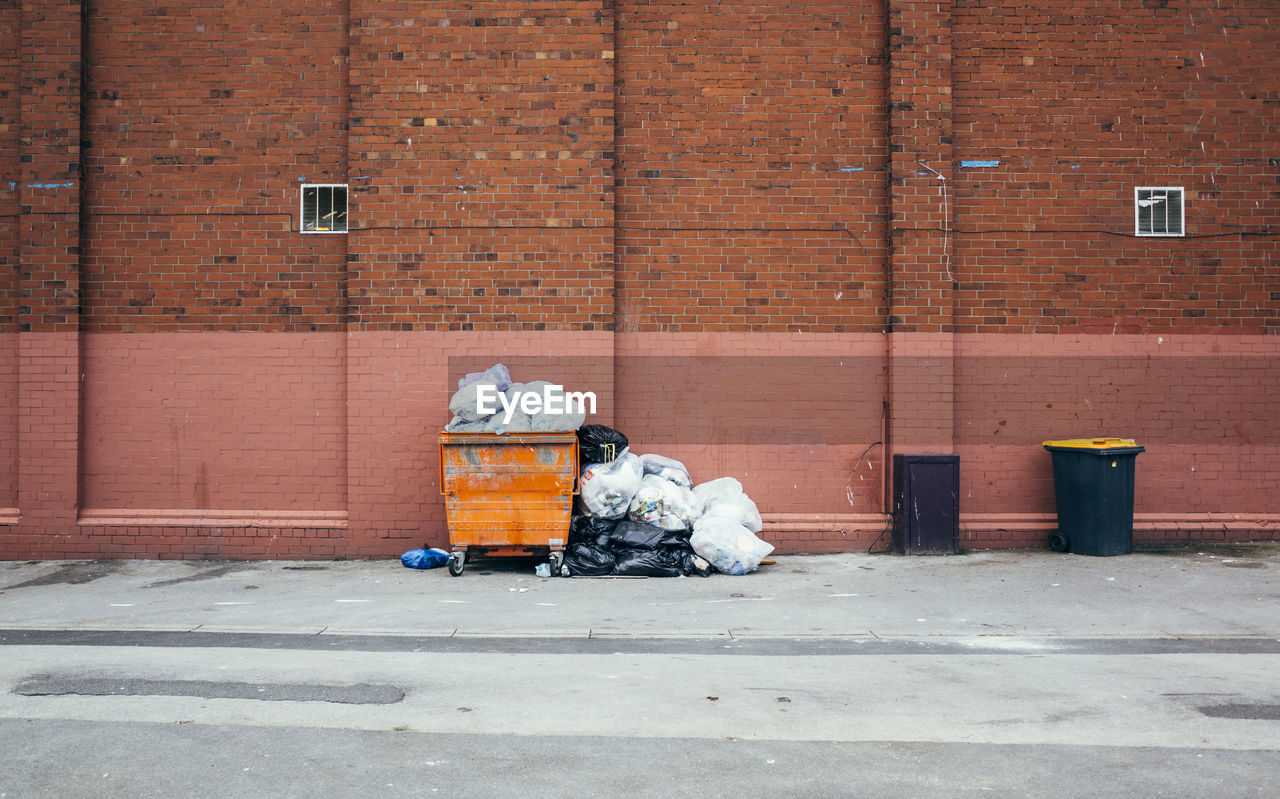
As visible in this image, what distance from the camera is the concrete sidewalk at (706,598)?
7016 millimetres

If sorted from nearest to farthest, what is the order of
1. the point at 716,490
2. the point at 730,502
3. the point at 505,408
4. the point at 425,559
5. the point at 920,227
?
the point at 505,408 → the point at 425,559 → the point at 730,502 → the point at 716,490 → the point at 920,227

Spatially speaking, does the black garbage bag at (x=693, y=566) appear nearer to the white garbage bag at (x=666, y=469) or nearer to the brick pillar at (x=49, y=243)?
the white garbage bag at (x=666, y=469)

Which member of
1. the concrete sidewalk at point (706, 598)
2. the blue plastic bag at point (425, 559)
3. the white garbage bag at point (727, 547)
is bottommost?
the concrete sidewalk at point (706, 598)

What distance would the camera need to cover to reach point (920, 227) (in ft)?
33.0

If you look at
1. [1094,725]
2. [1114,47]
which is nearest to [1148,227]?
[1114,47]

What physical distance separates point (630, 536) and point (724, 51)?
5080mm

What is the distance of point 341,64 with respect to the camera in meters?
10.2

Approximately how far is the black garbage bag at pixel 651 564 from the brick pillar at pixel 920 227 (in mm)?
2711

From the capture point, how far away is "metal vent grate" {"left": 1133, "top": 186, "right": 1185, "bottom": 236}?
10383 millimetres

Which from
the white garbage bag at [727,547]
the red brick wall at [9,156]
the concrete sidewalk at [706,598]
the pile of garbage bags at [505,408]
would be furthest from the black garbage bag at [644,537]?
the red brick wall at [9,156]

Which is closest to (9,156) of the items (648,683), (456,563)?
(456,563)

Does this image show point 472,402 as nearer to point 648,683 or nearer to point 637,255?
point 637,255

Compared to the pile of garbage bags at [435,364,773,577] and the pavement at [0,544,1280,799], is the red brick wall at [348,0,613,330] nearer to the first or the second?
the pile of garbage bags at [435,364,773,577]

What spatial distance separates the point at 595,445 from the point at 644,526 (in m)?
0.90
